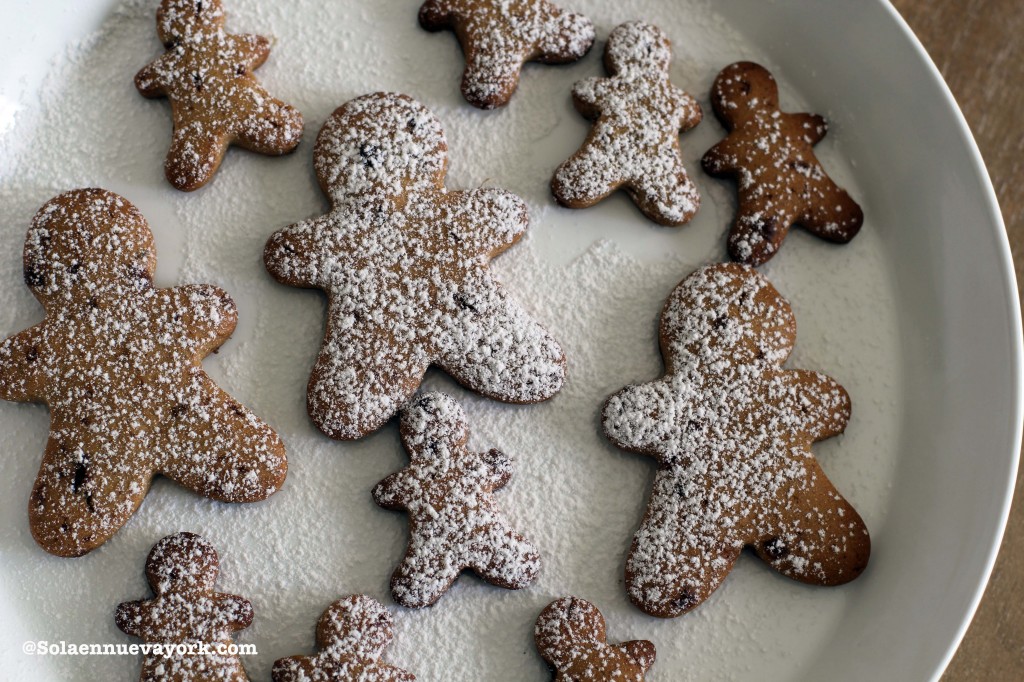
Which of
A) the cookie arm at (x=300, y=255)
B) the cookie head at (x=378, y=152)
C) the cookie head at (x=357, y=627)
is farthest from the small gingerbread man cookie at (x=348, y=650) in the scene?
the cookie head at (x=378, y=152)

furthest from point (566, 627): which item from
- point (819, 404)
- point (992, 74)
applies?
point (992, 74)

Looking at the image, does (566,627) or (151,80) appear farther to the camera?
(151,80)

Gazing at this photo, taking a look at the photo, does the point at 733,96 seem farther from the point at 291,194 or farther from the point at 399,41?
the point at 291,194

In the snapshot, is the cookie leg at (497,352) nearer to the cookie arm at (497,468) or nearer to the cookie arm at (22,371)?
the cookie arm at (497,468)

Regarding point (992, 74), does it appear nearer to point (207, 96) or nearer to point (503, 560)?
point (503, 560)

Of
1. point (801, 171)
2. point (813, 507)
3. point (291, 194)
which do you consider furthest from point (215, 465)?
point (801, 171)

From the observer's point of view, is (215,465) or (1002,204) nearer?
(215,465)
